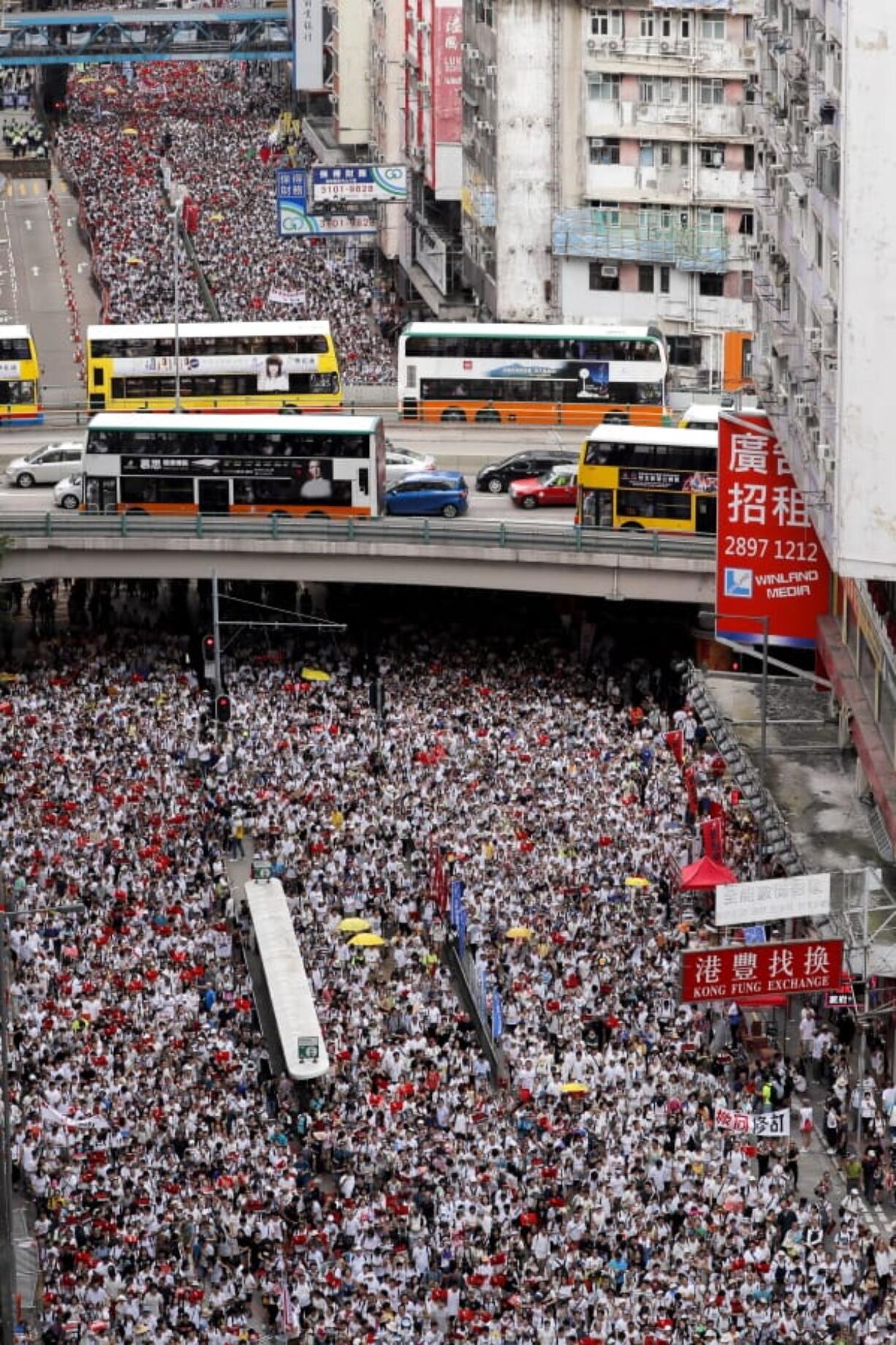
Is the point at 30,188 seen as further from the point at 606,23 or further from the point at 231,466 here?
the point at 231,466

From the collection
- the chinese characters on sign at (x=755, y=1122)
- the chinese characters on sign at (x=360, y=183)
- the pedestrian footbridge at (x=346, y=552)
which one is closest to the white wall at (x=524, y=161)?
the chinese characters on sign at (x=360, y=183)

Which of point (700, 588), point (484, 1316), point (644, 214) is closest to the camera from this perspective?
point (484, 1316)

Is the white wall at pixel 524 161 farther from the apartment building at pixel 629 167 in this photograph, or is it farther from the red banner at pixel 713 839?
the red banner at pixel 713 839

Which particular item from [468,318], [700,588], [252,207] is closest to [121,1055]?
[700,588]

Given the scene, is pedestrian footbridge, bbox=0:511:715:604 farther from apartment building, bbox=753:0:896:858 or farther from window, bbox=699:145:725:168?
window, bbox=699:145:725:168

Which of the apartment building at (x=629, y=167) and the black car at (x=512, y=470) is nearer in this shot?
the black car at (x=512, y=470)

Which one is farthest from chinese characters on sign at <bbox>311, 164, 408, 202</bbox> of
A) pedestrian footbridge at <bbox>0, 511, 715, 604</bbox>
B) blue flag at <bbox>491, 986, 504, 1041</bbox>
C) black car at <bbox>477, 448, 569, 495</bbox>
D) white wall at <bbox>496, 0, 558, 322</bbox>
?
blue flag at <bbox>491, 986, 504, 1041</bbox>

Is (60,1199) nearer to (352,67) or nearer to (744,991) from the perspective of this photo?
(744,991)
